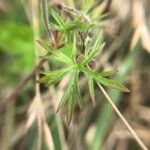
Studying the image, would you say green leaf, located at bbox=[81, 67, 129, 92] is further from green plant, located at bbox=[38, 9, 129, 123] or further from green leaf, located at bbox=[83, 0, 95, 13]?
green leaf, located at bbox=[83, 0, 95, 13]

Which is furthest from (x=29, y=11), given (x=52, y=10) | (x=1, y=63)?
(x=52, y=10)

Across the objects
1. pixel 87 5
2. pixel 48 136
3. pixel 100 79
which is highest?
pixel 87 5

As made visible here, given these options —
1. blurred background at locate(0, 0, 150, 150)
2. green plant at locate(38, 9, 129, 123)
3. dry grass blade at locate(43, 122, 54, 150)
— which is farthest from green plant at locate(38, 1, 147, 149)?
blurred background at locate(0, 0, 150, 150)

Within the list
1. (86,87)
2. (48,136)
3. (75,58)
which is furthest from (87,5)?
(86,87)

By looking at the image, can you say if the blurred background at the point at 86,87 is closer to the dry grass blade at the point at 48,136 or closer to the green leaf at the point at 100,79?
the dry grass blade at the point at 48,136

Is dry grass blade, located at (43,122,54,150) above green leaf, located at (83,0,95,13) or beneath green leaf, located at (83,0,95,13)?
beneath

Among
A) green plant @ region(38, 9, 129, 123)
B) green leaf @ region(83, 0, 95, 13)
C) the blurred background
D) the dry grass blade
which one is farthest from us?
the blurred background

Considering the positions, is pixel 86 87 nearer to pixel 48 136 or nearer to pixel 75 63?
pixel 48 136

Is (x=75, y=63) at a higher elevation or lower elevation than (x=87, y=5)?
lower
